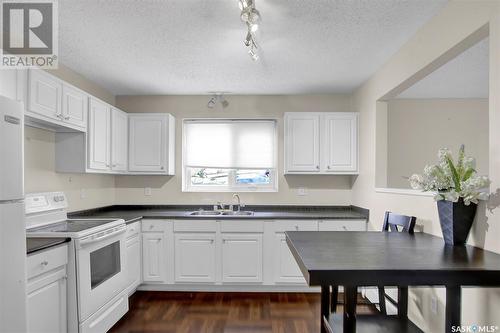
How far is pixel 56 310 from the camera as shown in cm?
209

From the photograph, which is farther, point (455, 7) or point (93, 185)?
point (93, 185)

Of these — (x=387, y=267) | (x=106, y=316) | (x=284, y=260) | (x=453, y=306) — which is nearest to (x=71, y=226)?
(x=106, y=316)

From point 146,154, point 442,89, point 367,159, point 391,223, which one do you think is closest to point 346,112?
point 367,159

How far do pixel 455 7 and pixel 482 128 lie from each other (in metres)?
2.92

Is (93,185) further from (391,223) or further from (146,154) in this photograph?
(391,223)

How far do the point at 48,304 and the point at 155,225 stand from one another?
4.90ft

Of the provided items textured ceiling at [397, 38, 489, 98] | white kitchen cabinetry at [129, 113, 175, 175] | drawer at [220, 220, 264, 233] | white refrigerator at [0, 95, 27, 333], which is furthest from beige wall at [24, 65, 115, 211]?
textured ceiling at [397, 38, 489, 98]

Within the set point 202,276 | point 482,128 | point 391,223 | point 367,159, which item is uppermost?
point 482,128

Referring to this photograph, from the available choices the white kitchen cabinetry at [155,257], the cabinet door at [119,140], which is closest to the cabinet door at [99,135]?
the cabinet door at [119,140]

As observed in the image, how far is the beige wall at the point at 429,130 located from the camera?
406cm

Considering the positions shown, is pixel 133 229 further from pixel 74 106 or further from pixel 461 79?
pixel 461 79

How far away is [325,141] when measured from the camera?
3725mm

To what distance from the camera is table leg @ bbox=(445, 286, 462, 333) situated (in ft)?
4.58

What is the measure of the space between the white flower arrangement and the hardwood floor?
154cm
